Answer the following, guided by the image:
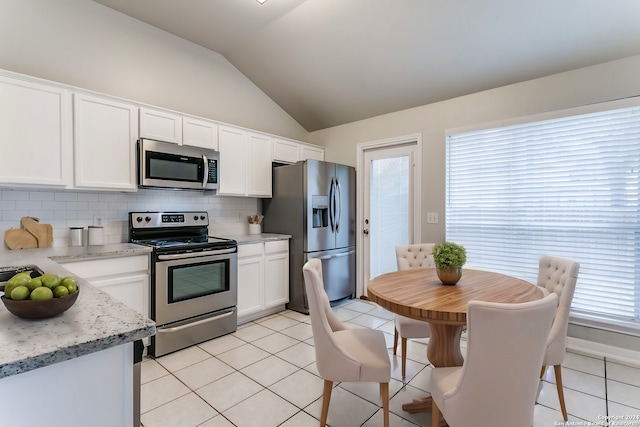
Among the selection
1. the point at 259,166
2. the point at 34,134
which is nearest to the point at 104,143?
the point at 34,134

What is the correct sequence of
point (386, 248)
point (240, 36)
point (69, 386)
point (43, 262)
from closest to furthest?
point (69, 386), point (43, 262), point (240, 36), point (386, 248)

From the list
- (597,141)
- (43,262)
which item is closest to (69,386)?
(43,262)

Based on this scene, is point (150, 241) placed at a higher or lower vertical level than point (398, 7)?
lower

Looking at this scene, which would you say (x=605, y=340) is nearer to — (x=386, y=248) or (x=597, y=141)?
(x=597, y=141)

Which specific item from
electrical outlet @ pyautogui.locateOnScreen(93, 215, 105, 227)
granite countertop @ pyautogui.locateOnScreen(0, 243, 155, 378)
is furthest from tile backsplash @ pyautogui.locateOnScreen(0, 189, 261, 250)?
granite countertop @ pyautogui.locateOnScreen(0, 243, 155, 378)

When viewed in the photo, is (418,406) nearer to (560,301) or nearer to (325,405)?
(325,405)

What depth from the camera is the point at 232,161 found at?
11.7 ft

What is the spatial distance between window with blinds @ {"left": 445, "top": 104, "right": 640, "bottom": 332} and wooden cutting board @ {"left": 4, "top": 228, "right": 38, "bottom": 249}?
152 inches

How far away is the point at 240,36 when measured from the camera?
11.3ft

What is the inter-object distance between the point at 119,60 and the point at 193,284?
2.26 meters

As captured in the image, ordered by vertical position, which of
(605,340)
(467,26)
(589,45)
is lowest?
(605,340)

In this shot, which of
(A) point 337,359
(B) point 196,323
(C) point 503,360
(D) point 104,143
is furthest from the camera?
(B) point 196,323

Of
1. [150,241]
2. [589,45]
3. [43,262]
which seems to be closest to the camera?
[43,262]

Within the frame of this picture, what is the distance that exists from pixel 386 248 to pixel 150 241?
2.72m
